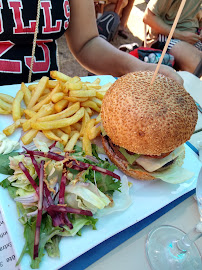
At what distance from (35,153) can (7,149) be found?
0.76 ft

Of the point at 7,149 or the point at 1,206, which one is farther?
the point at 7,149

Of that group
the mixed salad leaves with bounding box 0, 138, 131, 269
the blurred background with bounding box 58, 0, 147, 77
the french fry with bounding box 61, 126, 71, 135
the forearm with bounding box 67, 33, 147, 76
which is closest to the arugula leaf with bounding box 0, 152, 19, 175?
the mixed salad leaves with bounding box 0, 138, 131, 269

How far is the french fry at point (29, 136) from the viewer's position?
4.94ft

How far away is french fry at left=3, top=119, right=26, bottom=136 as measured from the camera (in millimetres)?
1531

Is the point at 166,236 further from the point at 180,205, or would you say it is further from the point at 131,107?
the point at 131,107

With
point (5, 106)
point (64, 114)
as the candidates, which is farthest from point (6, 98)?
point (64, 114)

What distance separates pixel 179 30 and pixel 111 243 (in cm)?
426

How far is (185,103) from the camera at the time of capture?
138cm

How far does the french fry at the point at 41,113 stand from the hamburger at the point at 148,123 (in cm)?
39

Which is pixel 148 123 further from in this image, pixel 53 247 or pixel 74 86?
pixel 53 247

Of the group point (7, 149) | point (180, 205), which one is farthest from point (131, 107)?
point (7, 149)

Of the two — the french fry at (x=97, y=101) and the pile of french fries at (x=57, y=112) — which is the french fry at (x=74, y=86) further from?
the french fry at (x=97, y=101)

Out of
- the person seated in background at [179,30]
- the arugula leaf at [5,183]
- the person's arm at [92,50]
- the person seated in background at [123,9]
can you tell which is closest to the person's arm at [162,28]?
the person seated in background at [179,30]

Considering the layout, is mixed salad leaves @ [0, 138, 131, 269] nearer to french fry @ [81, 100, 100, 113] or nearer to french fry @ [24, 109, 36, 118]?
french fry @ [24, 109, 36, 118]
